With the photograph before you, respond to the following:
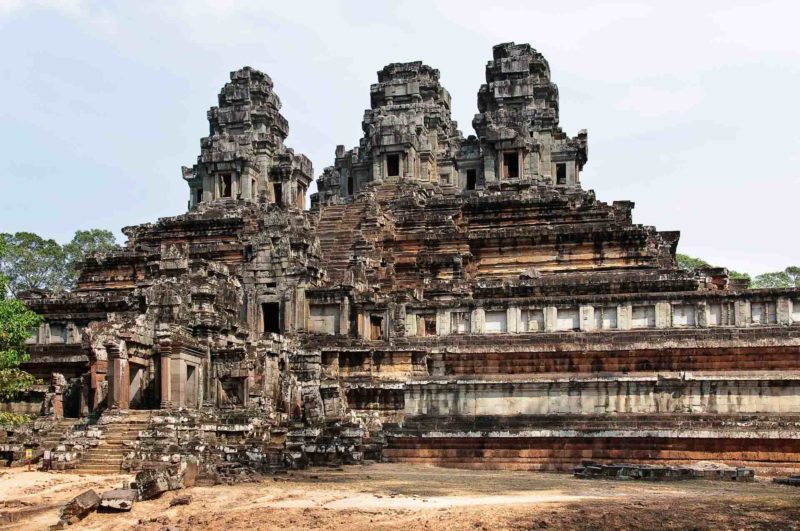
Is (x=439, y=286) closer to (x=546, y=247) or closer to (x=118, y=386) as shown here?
(x=546, y=247)

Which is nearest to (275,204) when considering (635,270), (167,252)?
(167,252)

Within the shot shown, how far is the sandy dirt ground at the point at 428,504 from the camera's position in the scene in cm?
1580

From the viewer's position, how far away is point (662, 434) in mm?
25375

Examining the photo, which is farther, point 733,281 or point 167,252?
point 733,281

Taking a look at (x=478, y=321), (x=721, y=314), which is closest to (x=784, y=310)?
(x=721, y=314)

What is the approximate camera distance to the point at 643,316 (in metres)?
31.3

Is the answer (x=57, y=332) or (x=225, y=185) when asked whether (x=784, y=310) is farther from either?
(x=225, y=185)

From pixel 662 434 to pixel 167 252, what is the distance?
62.7 ft

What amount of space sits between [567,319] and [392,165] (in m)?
24.1

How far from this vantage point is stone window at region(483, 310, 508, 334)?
32594mm

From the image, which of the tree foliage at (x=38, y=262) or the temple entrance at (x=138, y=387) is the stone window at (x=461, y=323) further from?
the tree foliage at (x=38, y=262)

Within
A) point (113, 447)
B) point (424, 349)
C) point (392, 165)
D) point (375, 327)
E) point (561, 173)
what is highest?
point (392, 165)

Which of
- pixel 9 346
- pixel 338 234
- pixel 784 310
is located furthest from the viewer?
pixel 338 234

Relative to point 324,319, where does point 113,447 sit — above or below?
below
